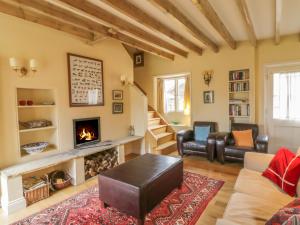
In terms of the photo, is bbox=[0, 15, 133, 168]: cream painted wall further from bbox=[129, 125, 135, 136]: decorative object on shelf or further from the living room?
bbox=[129, 125, 135, 136]: decorative object on shelf

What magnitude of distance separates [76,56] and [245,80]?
141 inches

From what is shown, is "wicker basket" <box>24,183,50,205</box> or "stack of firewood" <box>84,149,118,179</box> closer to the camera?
"wicker basket" <box>24,183,50,205</box>

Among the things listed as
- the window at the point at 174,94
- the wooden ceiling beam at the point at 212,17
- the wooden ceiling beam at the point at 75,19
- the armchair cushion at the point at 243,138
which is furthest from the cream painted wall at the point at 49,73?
the armchair cushion at the point at 243,138

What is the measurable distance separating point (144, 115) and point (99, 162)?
152 centimetres

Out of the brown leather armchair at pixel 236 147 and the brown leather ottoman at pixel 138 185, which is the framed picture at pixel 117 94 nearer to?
the brown leather ottoman at pixel 138 185

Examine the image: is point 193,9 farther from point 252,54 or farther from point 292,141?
point 292,141

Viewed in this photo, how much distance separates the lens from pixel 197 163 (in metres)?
4.03

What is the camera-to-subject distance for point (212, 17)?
2793mm

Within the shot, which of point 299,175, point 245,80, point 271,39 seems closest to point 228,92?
point 245,80

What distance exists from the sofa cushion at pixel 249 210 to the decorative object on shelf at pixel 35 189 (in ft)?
7.89

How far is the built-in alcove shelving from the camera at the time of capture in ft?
9.73

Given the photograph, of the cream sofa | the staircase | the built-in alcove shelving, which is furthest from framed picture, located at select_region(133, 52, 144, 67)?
the cream sofa

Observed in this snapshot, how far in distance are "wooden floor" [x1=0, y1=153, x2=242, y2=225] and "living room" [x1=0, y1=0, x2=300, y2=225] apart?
0.07 ft

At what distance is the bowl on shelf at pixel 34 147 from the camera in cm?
288
